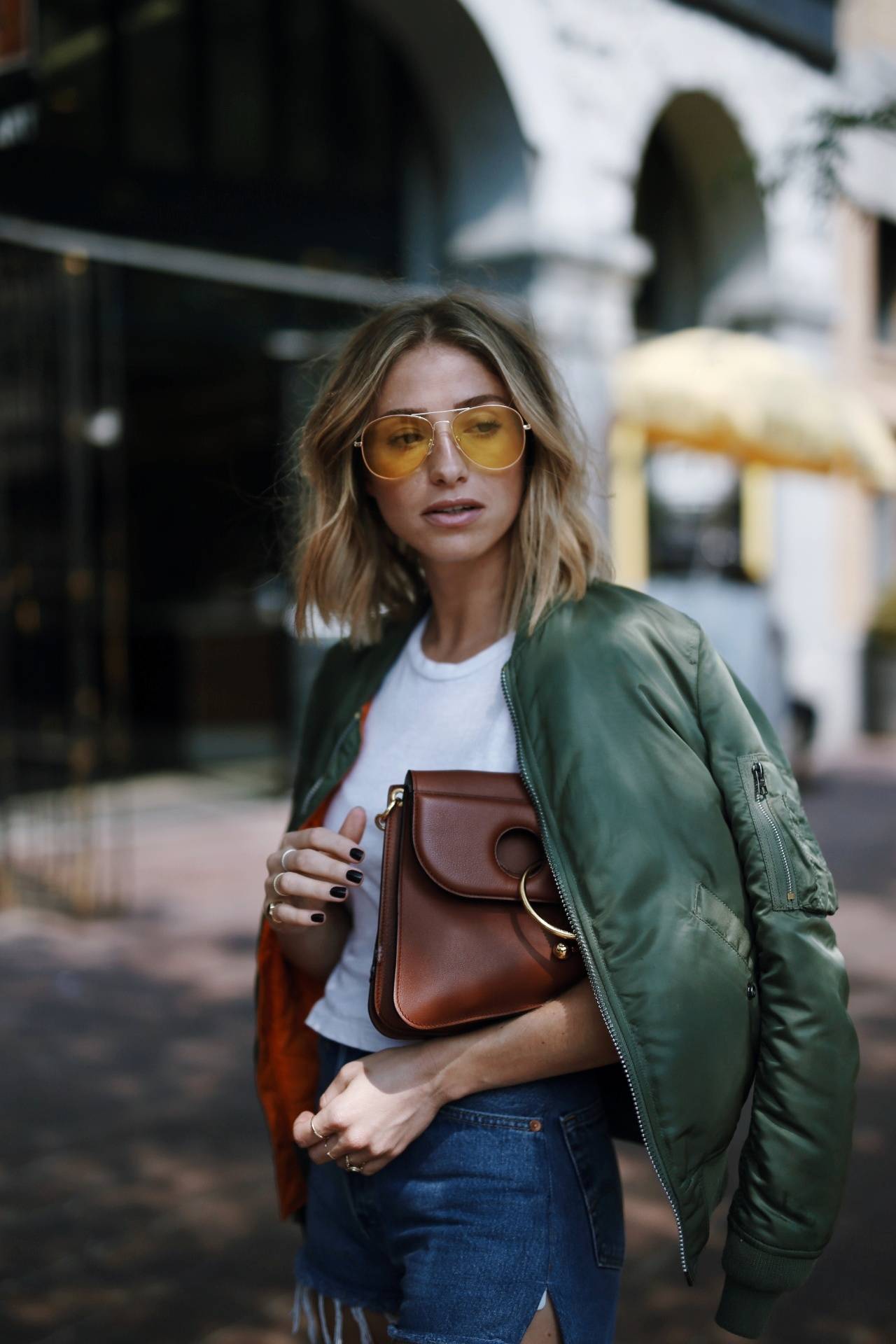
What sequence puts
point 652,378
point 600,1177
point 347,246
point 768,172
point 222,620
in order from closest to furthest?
point 600,1177 < point 768,172 < point 652,378 < point 347,246 < point 222,620

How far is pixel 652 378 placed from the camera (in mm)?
7730

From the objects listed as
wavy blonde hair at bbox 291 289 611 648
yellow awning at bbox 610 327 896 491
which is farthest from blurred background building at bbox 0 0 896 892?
wavy blonde hair at bbox 291 289 611 648

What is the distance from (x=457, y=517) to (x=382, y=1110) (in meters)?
0.75

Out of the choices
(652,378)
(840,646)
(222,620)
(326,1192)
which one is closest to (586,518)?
(326,1192)

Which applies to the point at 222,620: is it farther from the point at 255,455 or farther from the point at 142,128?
the point at 142,128

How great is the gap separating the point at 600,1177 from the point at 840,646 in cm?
1102

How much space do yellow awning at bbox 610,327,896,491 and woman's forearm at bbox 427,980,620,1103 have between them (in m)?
6.47

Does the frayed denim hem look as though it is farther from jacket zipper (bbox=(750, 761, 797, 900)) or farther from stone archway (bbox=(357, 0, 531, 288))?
stone archway (bbox=(357, 0, 531, 288))

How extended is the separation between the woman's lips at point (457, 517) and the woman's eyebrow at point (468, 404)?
13 cm

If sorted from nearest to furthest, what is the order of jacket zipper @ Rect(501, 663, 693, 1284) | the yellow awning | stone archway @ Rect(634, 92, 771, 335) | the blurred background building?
1. jacket zipper @ Rect(501, 663, 693, 1284)
2. the blurred background building
3. the yellow awning
4. stone archway @ Rect(634, 92, 771, 335)

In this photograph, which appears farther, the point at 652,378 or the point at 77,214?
the point at 652,378

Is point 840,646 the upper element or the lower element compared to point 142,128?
lower

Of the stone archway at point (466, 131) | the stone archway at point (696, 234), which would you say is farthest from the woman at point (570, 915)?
the stone archway at point (696, 234)

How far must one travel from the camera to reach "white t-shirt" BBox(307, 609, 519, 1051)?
1698mm
